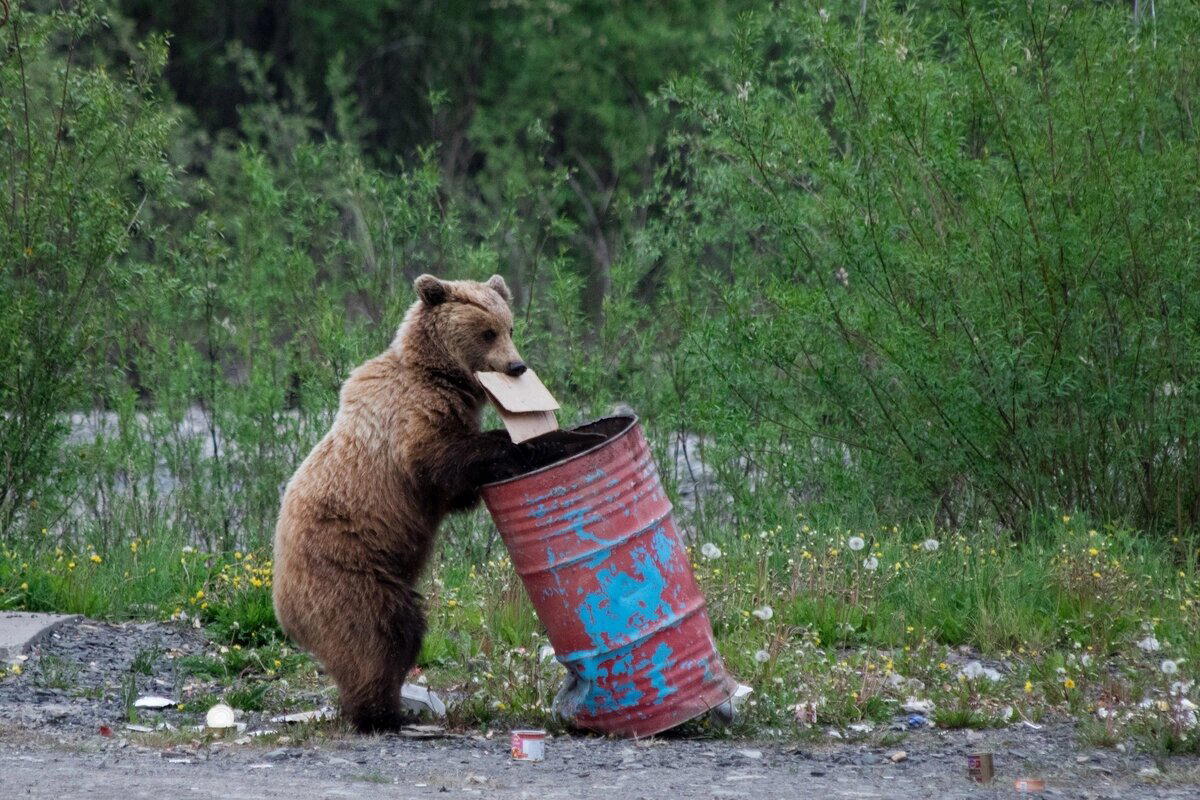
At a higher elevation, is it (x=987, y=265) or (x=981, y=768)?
(x=987, y=265)

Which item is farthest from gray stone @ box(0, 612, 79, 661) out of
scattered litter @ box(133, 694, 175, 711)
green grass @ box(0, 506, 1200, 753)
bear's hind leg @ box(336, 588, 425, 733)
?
bear's hind leg @ box(336, 588, 425, 733)

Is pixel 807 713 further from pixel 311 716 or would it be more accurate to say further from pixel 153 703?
pixel 153 703

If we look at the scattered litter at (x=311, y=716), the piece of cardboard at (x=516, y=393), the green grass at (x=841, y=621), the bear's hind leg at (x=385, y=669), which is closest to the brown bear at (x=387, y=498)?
the bear's hind leg at (x=385, y=669)

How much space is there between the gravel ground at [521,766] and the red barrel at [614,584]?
0.59 ft

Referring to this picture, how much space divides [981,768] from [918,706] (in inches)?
39.4

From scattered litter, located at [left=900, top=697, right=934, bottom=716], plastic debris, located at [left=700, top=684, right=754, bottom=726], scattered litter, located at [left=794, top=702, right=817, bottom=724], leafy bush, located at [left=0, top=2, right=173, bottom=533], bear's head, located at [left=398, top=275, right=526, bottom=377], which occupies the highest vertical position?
leafy bush, located at [left=0, top=2, right=173, bottom=533]

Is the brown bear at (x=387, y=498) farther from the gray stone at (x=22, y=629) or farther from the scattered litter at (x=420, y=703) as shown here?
the gray stone at (x=22, y=629)

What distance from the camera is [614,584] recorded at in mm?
5480

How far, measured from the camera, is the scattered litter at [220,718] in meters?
5.78

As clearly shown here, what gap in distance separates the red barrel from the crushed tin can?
3.21ft

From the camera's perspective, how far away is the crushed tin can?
4961 mm

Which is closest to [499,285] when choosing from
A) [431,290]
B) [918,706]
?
[431,290]

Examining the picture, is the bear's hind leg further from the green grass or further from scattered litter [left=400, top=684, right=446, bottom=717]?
the green grass

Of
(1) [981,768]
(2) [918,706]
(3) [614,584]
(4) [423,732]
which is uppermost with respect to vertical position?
(3) [614,584]
